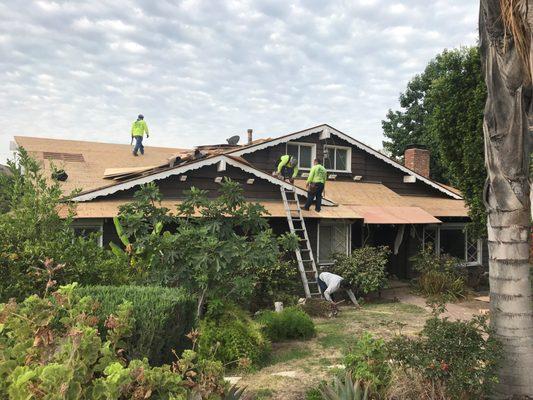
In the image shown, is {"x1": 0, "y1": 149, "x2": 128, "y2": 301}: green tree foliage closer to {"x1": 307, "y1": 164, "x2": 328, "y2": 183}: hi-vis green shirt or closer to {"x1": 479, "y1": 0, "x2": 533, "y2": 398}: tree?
{"x1": 479, "y1": 0, "x2": 533, "y2": 398}: tree

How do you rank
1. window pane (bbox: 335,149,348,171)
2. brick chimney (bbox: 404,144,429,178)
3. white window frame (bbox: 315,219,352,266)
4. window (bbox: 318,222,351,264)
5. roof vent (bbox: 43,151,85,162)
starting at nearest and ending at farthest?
1. white window frame (bbox: 315,219,352,266)
2. roof vent (bbox: 43,151,85,162)
3. window (bbox: 318,222,351,264)
4. window pane (bbox: 335,149,348,171)
5. brick chimney (bbox: 404,144,429,178)

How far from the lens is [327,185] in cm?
1652

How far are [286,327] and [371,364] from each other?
3.77m

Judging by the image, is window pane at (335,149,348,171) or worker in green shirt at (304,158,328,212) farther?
window pane at (335,149,348,171)

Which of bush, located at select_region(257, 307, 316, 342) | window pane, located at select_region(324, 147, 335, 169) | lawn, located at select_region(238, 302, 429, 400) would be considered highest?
window pane, located at select_region(324, 147, 335, 169)

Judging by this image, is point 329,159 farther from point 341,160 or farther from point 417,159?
point 417,159

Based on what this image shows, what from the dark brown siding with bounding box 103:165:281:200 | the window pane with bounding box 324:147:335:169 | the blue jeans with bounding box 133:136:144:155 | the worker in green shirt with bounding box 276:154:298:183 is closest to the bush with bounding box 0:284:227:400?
the dark brown siding with bounding box 103:165:281:200

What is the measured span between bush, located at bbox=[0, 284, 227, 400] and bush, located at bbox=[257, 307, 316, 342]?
17.5 feet

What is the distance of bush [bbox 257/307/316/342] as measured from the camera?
844cm

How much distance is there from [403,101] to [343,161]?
17.5 metres

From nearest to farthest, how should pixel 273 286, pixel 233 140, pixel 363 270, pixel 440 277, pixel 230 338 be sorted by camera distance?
pixel 230 338 → pixel 273 286 → pixel 363 270 → pixel 440 277 → pixel 233 140

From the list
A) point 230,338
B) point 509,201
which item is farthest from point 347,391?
point 230,338

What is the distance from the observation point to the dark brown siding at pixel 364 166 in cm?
1599

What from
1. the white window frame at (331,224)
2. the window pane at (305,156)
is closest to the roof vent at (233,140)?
the window pane at (305,156)
